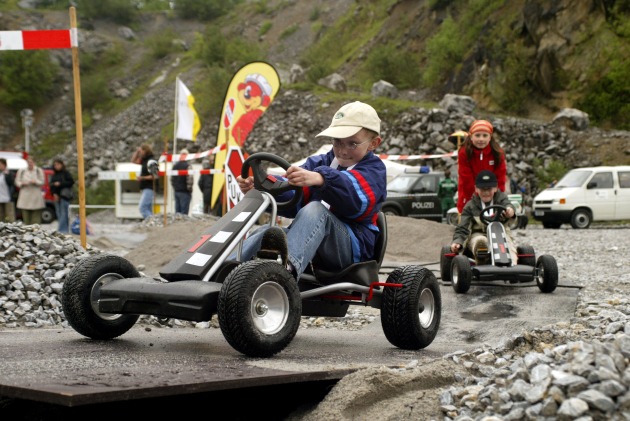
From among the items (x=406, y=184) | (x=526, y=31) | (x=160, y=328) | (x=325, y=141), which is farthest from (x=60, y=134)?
(x=160, y=328)

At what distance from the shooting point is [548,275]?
846 centimetres

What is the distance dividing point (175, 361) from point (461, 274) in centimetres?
501

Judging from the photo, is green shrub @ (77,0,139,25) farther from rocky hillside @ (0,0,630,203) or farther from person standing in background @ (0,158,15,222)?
person standing in background @ (0,158,15,222)

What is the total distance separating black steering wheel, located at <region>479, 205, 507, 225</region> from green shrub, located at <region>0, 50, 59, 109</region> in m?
60.5

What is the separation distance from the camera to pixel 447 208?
2386 centimetres

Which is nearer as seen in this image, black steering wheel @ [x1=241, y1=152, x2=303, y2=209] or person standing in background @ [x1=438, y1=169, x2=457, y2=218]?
black steering wheel @ [x1=241, y1=152, x2=303, y2=209]

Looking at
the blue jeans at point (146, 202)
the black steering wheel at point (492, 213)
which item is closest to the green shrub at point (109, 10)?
the blue jeans at point (146, 202)

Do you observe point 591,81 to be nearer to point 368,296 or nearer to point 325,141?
point 325,141

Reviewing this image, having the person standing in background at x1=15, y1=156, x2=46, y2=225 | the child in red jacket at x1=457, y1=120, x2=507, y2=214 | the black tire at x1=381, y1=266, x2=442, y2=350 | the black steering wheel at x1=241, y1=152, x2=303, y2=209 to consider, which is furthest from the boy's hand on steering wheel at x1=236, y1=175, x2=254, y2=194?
the person standing in background at x1=15, y1=156, x2=46, y2=225

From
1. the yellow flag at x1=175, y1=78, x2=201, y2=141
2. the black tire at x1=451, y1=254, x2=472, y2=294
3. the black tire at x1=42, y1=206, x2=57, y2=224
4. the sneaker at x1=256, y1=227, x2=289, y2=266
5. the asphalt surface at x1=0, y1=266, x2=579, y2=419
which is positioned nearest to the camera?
the asphalt surface at x1=0, y1=266, x2=579, y2=419

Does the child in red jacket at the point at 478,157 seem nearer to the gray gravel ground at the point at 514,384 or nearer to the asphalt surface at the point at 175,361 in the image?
the asphalt surface at the point at 175,361

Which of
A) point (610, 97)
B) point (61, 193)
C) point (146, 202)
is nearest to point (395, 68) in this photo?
point (610, 97)

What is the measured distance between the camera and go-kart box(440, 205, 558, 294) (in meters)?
8.46

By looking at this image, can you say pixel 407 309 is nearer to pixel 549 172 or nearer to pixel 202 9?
pixel 549 172
